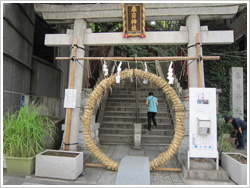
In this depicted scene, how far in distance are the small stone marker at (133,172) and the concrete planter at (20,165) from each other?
7.22 feet

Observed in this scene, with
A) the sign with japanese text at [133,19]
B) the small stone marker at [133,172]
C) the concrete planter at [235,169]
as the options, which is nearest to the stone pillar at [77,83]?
the sign with japanese text at [133,19]

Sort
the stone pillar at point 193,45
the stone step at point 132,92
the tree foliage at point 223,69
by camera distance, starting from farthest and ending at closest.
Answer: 1. the stone step at point 132,92
2. the tree foliage at point 223,69
3. the stone pillar at point 193,45

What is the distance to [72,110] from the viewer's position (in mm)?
4980

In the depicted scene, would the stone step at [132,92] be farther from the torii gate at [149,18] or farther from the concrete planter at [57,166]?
the concrete planter at [57,166]

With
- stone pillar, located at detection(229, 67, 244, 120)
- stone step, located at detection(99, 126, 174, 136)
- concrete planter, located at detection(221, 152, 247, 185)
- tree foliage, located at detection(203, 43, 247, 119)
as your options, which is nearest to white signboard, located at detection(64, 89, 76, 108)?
stone step, located at detection(99, 126, 174, 136)

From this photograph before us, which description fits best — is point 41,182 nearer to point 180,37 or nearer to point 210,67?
point 180,37

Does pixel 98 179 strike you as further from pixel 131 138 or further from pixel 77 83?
pixel 131 138

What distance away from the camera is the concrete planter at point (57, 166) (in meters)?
3.85

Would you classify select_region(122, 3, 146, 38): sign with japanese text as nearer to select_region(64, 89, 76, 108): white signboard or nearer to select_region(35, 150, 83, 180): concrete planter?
select_region(64, 89, 76, 108): white signboard

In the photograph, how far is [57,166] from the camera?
3.89 m

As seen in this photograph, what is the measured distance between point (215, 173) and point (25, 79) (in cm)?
707

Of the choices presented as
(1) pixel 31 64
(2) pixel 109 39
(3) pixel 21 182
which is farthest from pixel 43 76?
(3) pixel 21 182

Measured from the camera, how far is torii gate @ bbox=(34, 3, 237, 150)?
4.80 meters

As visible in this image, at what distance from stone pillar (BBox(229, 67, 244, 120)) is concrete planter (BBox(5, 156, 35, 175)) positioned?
29.2 ft
